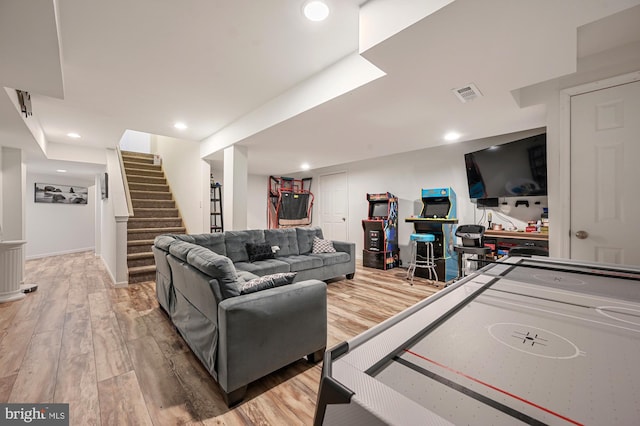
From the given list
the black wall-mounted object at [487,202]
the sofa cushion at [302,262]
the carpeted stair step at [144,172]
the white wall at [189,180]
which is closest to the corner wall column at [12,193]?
the carpeted stair step at [144,172]

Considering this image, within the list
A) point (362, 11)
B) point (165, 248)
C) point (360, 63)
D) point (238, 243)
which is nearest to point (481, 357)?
point (362, 11)

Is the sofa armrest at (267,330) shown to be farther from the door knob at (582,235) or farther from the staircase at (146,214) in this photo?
the staircase at (146,214)

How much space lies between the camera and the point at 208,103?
3240 mm

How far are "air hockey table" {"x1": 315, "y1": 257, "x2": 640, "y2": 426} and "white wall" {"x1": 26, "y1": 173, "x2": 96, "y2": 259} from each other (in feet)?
29.0

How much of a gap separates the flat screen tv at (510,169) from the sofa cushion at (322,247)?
2.36 m

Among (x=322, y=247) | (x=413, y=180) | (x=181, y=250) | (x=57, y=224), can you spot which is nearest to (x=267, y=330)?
(x=181, y=250)

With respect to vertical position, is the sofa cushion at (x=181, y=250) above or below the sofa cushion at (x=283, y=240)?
above

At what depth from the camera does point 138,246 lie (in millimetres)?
4629

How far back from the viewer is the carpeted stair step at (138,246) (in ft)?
14.9

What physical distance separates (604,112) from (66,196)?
10.4m

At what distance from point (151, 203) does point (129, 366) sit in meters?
4.59

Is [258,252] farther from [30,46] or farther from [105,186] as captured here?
[105,186]

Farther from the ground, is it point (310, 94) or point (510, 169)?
point (310, 94)

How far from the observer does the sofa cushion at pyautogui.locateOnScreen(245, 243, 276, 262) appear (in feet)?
12.6
